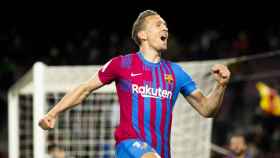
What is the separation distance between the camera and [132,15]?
1759 centimetres

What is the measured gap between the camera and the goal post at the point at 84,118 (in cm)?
802

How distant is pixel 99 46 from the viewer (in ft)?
54.4

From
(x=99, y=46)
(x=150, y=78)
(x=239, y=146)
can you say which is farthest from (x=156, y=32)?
(x=99, y=46)

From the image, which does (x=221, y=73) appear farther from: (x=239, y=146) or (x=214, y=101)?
(x=239, y=146)

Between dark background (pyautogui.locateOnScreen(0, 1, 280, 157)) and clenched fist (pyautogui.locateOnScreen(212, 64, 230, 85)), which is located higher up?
dark background (pyautogui.locateOnScreen(0, 1, 280, 157))

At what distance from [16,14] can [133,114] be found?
→ 13.9 m

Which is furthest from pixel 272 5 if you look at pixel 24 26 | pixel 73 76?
pixel 73 76

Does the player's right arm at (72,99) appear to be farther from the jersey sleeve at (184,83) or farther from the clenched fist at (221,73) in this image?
the clenched fist at (221,73)

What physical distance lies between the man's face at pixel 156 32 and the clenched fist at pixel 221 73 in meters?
0.36

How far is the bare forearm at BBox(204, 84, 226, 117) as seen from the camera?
4.41 m

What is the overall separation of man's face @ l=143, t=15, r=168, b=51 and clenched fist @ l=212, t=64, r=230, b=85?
14.3 inches

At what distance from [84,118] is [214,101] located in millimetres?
6124

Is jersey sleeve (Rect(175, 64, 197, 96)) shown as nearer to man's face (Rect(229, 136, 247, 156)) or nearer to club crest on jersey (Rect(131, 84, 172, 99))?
club crest on jersey (Rect(131, 84, 172, 99))

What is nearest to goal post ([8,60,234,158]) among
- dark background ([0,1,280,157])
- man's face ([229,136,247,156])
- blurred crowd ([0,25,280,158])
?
man's face ([229,136,247,156])
